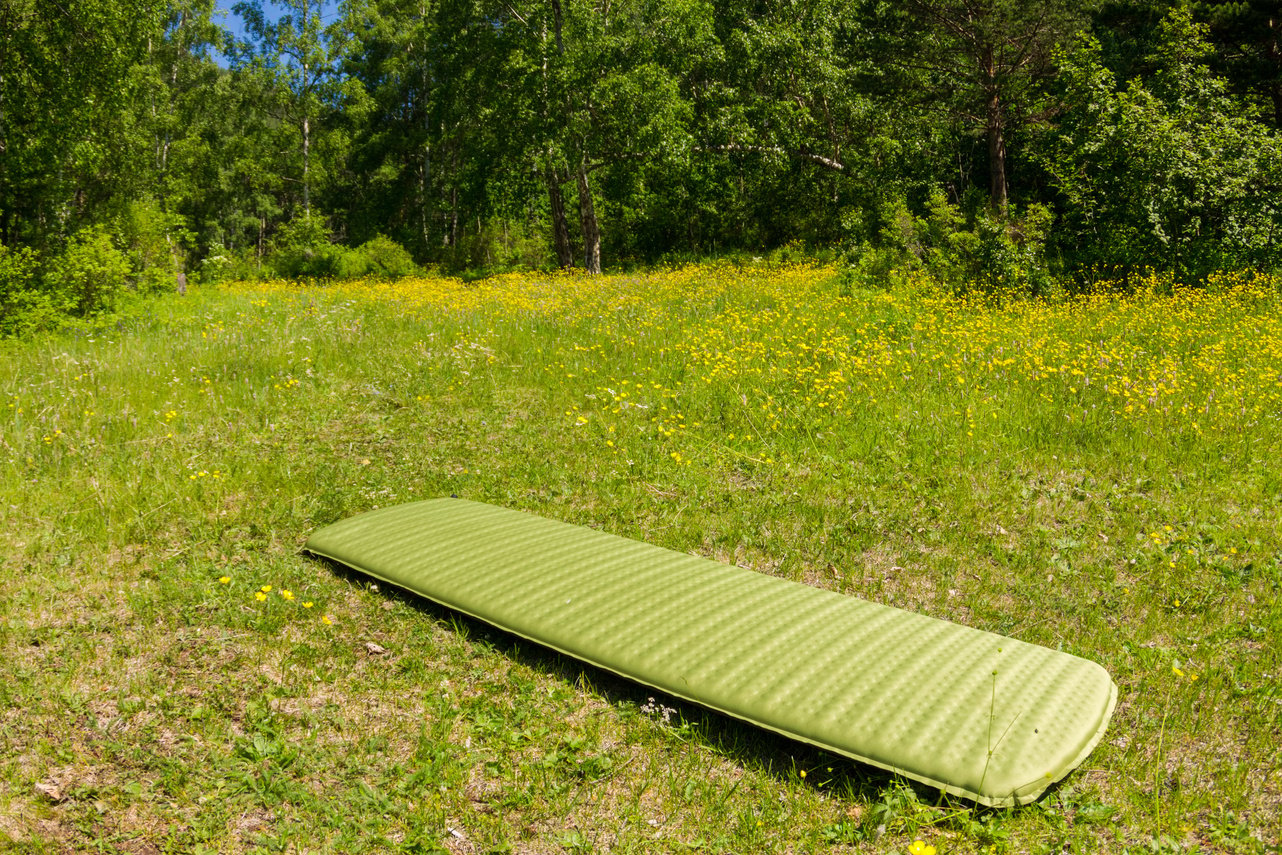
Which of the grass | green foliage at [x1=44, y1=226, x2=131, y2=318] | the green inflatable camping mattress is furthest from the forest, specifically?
the green inflatable camping mattress

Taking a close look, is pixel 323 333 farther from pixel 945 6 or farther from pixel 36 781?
pixel 945 6

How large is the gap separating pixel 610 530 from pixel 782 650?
1767mm

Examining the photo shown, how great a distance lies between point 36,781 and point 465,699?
4.31ft

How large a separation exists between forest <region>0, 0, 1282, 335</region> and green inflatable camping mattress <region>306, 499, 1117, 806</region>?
28.0 ft

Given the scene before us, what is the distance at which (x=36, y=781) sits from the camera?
7.93ft

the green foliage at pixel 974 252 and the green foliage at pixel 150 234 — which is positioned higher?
the green foliage at pixel 150 234

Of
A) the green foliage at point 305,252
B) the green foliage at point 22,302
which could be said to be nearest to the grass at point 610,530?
the green foliage at point 22,302

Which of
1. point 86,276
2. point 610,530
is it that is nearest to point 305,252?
point 86,276

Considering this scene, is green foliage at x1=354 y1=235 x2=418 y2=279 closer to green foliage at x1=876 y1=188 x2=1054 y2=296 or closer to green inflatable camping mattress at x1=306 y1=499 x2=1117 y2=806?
green foliage at x1=876 y1=188 x2=1054 y2=296

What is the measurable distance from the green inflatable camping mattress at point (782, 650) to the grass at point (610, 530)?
12cm

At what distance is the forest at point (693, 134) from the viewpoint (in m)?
11.3

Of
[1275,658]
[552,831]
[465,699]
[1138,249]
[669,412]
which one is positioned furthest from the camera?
[1138,249]

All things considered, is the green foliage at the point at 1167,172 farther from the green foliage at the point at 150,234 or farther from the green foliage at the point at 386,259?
the green foliage at the point at 386,259

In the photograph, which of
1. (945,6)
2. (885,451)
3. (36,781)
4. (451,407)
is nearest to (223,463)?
(451,407)
